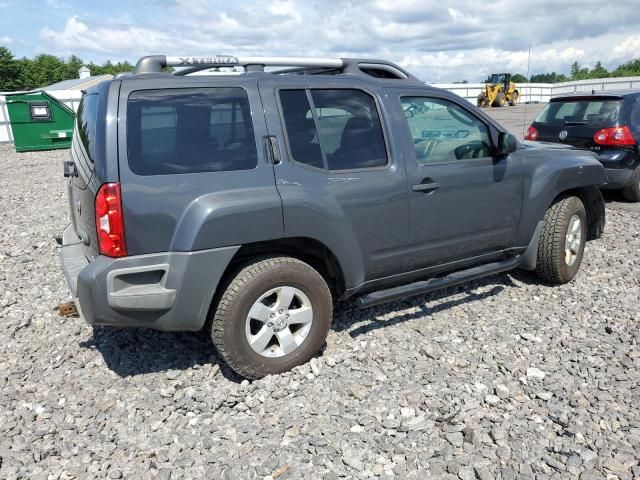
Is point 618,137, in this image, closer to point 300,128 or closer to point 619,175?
point 619,175

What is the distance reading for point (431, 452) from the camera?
2.81 m

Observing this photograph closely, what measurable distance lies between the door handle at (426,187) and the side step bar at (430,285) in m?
0.70

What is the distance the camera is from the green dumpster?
1666 centimetres

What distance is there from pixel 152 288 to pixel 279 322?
0.83 m

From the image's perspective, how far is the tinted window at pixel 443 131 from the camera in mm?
3965

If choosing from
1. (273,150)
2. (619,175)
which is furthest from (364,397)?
(619,175)

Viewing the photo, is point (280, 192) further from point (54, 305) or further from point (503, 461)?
point (54, 305)

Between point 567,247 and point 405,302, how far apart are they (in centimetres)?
159

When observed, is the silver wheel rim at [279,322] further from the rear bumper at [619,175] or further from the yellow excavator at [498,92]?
the yellow excavator at [498,92]

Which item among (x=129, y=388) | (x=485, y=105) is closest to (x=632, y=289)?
(x=129, y=388)

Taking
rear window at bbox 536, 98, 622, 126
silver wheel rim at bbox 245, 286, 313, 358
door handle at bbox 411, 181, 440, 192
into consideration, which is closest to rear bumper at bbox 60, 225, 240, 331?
silver wheel rim at bbox 245, 286, 313, 358

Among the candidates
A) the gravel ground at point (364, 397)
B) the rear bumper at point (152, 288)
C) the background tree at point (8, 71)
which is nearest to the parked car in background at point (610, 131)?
the gravel ground at point (364, 397)

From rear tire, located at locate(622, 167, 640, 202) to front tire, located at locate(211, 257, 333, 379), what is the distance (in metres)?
6.24

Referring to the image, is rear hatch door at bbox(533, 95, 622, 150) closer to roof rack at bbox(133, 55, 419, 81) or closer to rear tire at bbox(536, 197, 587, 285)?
rear tire at bbox(536, 197, 587, 285)
